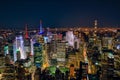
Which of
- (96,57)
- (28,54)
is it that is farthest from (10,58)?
(96,57)

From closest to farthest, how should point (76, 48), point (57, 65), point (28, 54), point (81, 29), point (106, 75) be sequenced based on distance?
point (106, 75) < point (57, 65) < point (28, 54) < point (76, 48) < point (81, 29)

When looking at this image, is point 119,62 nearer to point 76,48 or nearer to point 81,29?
point 76,48

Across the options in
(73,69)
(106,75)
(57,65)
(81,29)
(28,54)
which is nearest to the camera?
(106,75)

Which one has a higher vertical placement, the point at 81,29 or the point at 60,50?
the point at 81,29

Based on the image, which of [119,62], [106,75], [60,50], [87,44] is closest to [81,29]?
[87,44]

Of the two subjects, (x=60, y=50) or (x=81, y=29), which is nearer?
(x=60, y=50)

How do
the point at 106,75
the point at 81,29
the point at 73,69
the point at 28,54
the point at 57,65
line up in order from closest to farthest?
the point at 106,75 < the point at 73,69 < the point at 57,65 < the point at 28,54 < the point at 81,29


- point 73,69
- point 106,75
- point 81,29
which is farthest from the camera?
point 81,29

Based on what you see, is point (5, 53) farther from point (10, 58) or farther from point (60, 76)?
point (60, 76)

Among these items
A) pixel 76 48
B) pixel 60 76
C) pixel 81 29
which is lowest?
pixel 60 76
